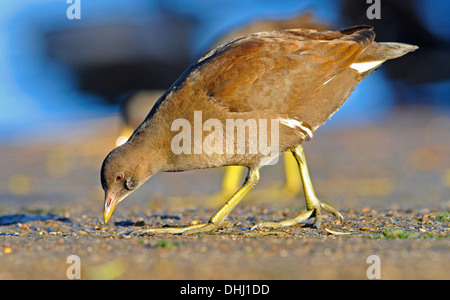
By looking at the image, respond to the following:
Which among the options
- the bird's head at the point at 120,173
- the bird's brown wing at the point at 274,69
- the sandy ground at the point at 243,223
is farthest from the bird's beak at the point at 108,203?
the bird's brown wing at the point at 274,69

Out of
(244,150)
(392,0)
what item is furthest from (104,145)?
(244,150)

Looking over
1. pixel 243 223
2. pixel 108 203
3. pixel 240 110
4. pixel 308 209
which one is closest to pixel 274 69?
pixel 240 110

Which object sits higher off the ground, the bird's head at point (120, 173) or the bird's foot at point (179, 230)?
the bird's head at point (120, 173)

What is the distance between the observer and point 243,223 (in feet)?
20.0

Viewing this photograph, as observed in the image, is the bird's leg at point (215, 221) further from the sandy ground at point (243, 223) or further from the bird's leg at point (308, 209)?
the bird's leg at point (308, 209)

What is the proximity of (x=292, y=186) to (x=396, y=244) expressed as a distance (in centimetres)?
510

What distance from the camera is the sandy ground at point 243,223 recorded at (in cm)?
396

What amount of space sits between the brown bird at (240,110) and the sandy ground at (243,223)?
634mm

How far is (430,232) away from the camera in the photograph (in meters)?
5.17

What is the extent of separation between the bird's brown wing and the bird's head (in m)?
0.91

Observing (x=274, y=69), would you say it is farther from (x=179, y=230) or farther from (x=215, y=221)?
(x=179, y=230)

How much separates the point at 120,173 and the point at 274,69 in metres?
1.68

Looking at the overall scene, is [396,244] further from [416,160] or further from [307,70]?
[416,160]

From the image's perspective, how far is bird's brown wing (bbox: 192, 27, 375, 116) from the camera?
215 inches
